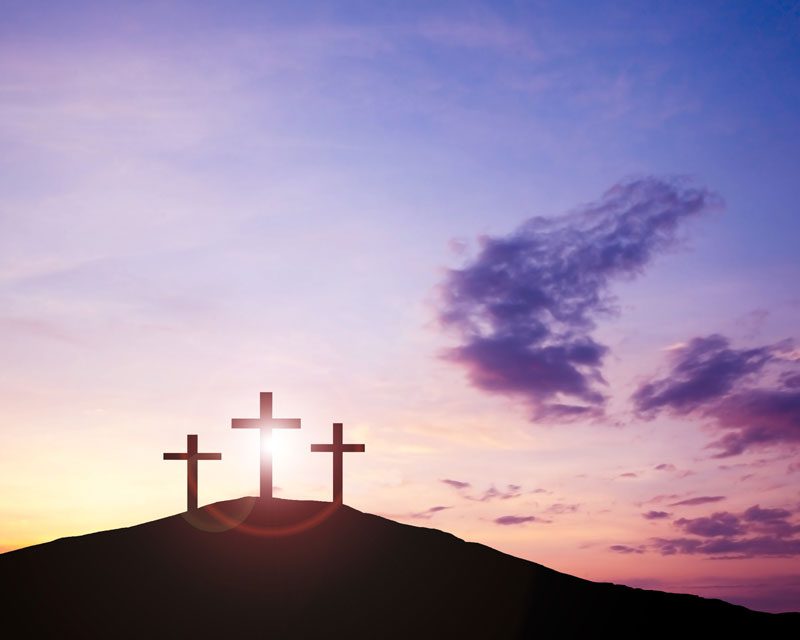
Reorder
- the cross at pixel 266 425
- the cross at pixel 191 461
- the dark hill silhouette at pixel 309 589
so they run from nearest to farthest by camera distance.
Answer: the dark hill silhouette at pixel 309 589, the cross at pixel 266 425, the cross at pixel 191 461

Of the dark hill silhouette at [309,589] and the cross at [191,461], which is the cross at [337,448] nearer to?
the dark hill silhouette at [309,589]

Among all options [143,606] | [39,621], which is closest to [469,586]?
[143,606]

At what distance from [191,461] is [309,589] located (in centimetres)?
744

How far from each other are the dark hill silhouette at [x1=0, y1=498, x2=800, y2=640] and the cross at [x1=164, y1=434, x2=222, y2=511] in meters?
0.61

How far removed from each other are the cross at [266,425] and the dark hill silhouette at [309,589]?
1.07 metres

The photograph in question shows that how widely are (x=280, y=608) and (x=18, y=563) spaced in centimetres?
882

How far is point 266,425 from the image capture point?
107 ft

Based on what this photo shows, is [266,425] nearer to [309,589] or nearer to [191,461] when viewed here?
[191,461]

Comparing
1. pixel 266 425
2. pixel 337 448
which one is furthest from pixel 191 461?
pixel 337 448

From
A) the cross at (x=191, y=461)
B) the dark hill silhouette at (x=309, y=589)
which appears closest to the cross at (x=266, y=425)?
the dark hill silhouette at (x=309, y=589)

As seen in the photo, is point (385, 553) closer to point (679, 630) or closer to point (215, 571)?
point (215, 571)

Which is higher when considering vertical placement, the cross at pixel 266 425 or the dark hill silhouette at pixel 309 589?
the cross at pixel 266 425

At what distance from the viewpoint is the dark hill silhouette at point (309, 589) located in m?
27.6

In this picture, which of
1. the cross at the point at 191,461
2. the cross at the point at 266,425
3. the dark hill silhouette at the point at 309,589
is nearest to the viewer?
the dark hill silhouette at the point at 309,589
